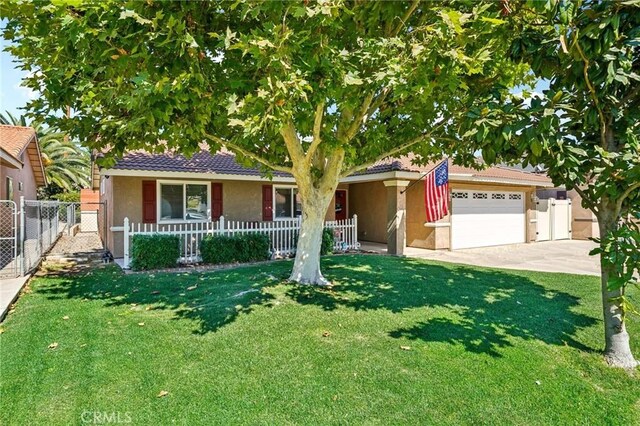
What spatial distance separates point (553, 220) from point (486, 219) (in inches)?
219

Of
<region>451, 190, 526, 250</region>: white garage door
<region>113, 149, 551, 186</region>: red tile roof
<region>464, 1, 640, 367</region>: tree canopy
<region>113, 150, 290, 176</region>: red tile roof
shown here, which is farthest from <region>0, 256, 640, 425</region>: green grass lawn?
<region>451, 190, 526, 250</region>: white garage door

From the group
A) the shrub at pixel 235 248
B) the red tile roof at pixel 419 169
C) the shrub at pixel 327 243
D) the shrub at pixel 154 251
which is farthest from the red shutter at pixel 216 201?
the red tile roof at pixel 419 169

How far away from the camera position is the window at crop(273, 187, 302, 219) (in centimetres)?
1445

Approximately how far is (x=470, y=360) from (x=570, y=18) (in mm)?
3876

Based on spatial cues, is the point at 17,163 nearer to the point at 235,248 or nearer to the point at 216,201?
the point at 216,201

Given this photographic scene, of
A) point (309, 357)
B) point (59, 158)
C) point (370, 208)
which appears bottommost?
point (309, 357)

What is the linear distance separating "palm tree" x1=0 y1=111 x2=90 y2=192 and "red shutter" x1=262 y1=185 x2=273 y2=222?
20.2m

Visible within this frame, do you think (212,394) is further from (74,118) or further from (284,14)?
(74,118)

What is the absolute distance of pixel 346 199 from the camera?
1822cm

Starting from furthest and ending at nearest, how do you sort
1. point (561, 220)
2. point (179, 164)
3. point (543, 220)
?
point (561, 220), point (543, 220), point (179, 164)

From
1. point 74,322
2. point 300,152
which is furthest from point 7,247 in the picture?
point 300,152

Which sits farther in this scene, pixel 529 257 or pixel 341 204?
pixel 341 204

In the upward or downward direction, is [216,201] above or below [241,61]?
below

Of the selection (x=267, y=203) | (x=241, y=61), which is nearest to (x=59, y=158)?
(x=267, y=203)
